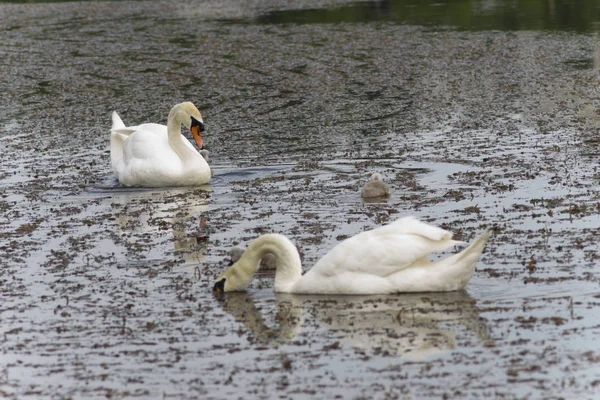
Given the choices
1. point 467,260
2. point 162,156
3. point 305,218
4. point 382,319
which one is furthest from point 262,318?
point 162,156

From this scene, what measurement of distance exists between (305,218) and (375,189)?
1.27m

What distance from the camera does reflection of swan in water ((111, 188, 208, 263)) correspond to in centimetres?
1307

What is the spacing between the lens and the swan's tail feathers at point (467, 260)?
10.2 m

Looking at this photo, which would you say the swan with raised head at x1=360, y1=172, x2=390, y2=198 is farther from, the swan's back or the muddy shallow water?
the swan's back

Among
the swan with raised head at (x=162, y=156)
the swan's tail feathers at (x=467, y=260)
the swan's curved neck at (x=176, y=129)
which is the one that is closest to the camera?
the swan's tail feathers at (x=467, y=260)

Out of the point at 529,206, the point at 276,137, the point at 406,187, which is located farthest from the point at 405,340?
the point at 276,137

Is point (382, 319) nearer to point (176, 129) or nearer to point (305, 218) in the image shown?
point (305, 218)

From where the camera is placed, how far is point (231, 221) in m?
14.2

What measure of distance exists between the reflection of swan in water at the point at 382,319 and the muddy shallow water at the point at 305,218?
28 mm

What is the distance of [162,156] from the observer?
56.7ft

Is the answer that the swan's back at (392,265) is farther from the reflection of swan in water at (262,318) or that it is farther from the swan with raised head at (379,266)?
the reflection of swan in water at (262,318)

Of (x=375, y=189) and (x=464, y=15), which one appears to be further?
→ (x=464, y=15)

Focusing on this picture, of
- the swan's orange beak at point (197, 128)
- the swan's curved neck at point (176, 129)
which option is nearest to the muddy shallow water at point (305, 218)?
the swan's orange beak at point (197, 128)

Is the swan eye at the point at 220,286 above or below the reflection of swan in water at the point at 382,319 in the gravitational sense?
above
